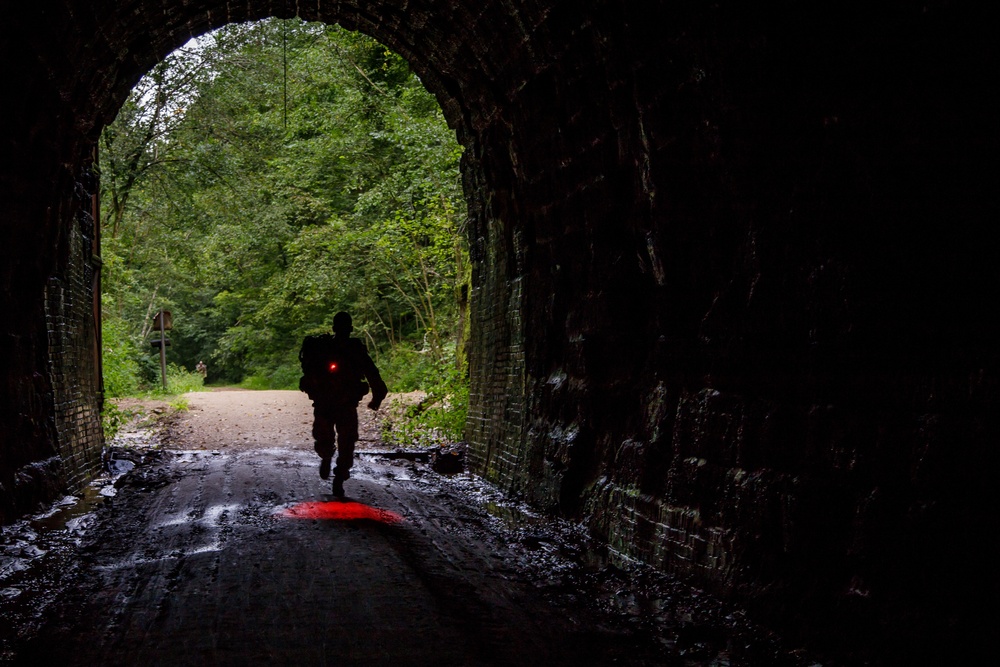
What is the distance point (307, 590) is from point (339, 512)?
2.76 meters

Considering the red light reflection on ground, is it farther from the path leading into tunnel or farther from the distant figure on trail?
the distant figure on trail

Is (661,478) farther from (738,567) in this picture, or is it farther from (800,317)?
(800,317)

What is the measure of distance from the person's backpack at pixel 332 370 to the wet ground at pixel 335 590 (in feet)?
3.55

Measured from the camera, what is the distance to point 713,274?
5.30 metres

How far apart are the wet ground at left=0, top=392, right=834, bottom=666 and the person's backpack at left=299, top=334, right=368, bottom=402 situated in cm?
108

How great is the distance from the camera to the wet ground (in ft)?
12.9

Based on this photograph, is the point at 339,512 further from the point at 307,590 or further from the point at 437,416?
the point at 437,416

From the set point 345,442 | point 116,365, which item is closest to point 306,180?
point 116,365

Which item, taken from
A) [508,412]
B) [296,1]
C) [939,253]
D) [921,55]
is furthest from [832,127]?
[296,1]

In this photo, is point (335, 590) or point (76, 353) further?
point (76, 353)

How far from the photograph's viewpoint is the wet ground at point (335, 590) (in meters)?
3.93

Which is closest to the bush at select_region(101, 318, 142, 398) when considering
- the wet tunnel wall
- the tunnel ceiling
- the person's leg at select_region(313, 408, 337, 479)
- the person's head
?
the wet tunnel wall

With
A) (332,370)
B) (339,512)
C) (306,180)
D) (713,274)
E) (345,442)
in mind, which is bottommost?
(339,512)

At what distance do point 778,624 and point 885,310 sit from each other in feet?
5.52
